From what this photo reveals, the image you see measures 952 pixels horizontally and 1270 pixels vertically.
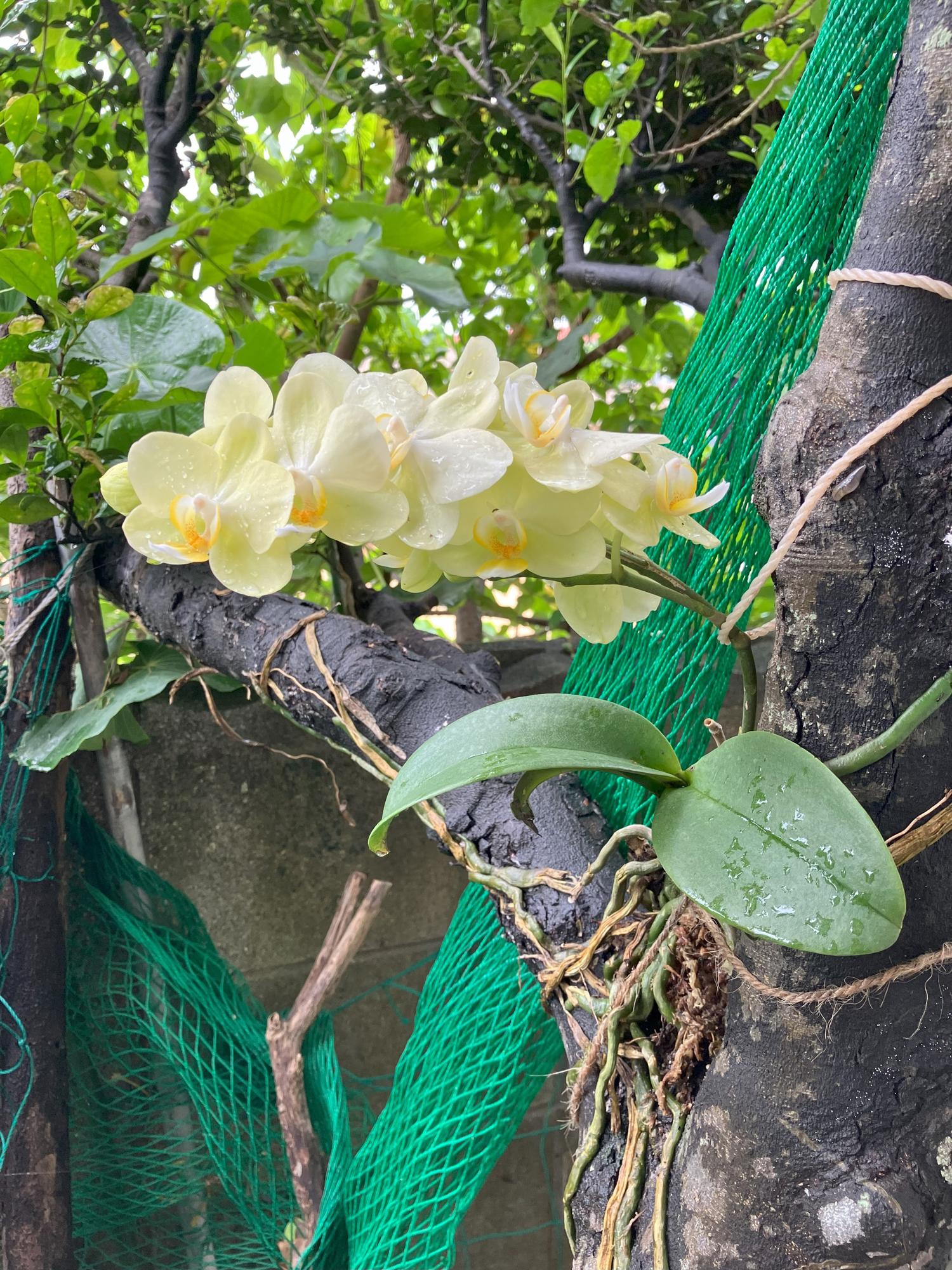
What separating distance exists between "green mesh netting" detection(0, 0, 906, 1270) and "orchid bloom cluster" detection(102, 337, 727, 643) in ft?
0.95

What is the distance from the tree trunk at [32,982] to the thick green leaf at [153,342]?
193 mm

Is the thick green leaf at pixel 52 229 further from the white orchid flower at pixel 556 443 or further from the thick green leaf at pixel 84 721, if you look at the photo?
the white orchid flower at pixel 556 443

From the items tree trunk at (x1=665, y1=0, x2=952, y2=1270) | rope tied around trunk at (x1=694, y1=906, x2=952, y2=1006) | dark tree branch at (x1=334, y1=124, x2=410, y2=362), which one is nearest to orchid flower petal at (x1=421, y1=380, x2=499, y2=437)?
tree trunk at (x1=665, y1=0, x2=952, y2=1270)

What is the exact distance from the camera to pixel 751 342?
0.64 meters

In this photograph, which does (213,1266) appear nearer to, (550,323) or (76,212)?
(76,212)

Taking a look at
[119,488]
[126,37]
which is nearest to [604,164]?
[126,37]

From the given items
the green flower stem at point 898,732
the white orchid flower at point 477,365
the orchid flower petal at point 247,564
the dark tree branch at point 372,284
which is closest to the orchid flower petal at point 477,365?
the white orchid flower at point 477,365

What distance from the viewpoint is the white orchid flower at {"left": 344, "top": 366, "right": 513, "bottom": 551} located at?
36 centimetres

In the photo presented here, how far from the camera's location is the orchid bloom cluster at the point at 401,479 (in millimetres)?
361

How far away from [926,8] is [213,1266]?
47.1 inches

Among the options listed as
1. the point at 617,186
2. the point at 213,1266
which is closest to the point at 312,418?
the point at 617,186

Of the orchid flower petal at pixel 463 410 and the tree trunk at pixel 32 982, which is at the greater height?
the orchid flower petal at pixel 463 410

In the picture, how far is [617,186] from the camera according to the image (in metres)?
1.09

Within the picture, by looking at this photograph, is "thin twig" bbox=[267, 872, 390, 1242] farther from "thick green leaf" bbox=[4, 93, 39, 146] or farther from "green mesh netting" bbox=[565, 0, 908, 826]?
"thick green leaf" bbox=[4, 93, 39, 146]
